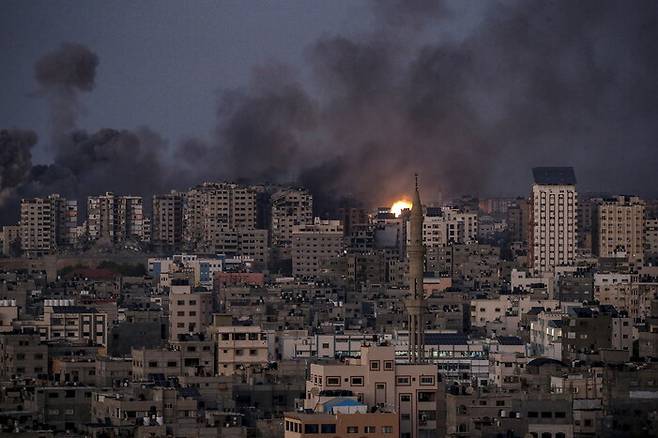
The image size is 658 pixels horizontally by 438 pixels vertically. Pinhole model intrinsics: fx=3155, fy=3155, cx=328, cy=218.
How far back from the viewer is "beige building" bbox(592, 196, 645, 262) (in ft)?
292

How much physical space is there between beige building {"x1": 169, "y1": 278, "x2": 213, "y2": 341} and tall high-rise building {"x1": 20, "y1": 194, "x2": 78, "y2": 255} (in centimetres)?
3221

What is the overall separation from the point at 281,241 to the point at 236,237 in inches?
54.2

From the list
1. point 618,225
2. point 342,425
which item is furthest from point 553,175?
point 342,425

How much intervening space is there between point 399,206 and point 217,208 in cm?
733

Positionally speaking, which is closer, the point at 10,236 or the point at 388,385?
the point at 388,385

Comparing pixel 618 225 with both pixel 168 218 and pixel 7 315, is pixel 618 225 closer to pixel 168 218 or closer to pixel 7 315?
pixel 168 218

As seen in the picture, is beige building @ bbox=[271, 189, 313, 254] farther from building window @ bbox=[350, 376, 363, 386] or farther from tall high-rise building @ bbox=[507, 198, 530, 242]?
building window @ bbox=[350, 376, 363, 386]

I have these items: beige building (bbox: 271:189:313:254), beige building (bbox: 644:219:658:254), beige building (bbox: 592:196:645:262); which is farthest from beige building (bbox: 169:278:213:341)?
beige building (bbox: 271:189:313:254)

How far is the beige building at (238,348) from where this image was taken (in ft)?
161

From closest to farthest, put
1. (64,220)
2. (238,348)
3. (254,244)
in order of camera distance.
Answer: (238,348), (254,244), (64,220)

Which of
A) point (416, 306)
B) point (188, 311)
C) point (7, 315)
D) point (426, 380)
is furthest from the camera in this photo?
point (188, 311)

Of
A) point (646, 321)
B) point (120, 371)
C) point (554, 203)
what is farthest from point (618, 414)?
point (554, 203)

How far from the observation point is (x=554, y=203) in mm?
84938

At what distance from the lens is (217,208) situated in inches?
3920
